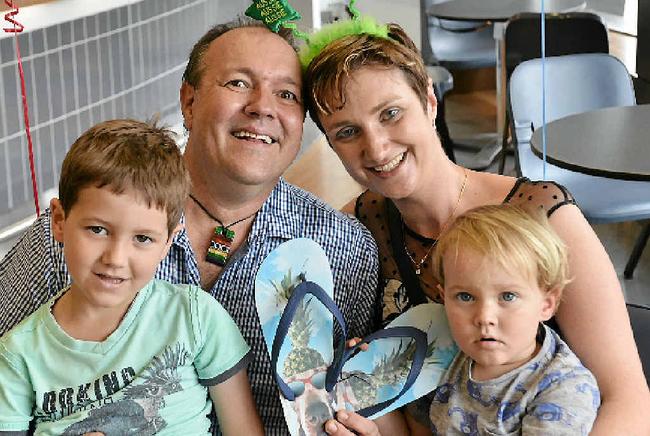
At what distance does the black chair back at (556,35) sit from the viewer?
200 inches

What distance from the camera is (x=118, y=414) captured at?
175 cm

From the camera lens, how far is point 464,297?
1.74m

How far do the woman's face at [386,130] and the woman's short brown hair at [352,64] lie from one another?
1 cm

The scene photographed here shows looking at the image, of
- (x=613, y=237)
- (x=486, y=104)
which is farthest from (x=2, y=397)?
(x=486, y=104)

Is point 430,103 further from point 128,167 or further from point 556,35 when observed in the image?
point 556,35

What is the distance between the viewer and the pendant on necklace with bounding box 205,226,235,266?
6.70ft

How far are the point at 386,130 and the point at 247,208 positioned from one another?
13.5 inches

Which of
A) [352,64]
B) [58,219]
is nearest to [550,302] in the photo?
[352,64]

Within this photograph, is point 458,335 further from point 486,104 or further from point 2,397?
point 486,104

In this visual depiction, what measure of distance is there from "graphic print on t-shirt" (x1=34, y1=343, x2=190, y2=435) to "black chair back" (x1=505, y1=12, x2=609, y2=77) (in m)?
3.77

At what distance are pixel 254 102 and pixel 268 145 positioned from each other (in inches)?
3.5

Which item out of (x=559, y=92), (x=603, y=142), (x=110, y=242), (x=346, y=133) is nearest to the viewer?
(x=110, y=242)

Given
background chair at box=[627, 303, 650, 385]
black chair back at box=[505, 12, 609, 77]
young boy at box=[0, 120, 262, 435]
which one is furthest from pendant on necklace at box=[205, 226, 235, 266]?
black chair back at box=[505, 12, 609, 77]

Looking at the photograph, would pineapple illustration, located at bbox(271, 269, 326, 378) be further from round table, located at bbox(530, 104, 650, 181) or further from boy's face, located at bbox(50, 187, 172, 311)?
round table, located at bbox(530, 104, 650, 181)
